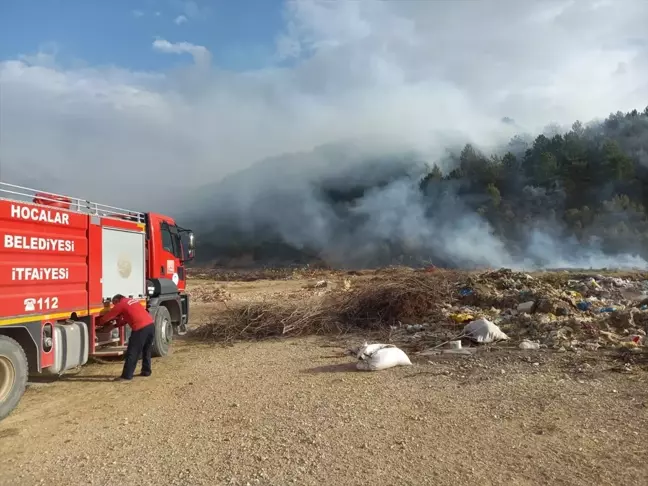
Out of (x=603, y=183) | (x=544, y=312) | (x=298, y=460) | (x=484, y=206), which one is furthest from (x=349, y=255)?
(x=298, y=460)

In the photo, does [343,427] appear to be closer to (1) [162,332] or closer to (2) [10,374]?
(2) [10,374]

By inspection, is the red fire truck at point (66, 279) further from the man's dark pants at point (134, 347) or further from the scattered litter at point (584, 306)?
the scattered litter at point (584, 306)

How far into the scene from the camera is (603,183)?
1929 inches

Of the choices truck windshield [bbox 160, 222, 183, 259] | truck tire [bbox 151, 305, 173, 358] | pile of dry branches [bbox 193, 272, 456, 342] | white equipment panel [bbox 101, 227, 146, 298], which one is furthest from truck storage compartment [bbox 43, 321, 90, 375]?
pile of dry branches [bbox 193, 272, 456, 342]

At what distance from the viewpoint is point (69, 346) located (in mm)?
7785

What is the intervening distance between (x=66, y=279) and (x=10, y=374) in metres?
1.65

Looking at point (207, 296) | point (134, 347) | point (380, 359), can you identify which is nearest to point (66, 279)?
point (134, 347)

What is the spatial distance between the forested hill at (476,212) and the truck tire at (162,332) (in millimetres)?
37393

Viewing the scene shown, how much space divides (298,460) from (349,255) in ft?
153

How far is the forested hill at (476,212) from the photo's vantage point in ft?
150

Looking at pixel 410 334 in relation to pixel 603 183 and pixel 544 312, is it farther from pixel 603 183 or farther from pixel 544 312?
pixel 603 183

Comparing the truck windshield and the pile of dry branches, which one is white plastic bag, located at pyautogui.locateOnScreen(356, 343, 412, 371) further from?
the truck windshield

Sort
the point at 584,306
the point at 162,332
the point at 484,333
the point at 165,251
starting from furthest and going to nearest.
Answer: the point at 584,306 < the point at 165,251 < the point at 162,332 < the point at 484,333

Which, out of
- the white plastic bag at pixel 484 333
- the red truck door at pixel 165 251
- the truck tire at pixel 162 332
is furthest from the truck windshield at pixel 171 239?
the white plastic bag at pixel 484 333
